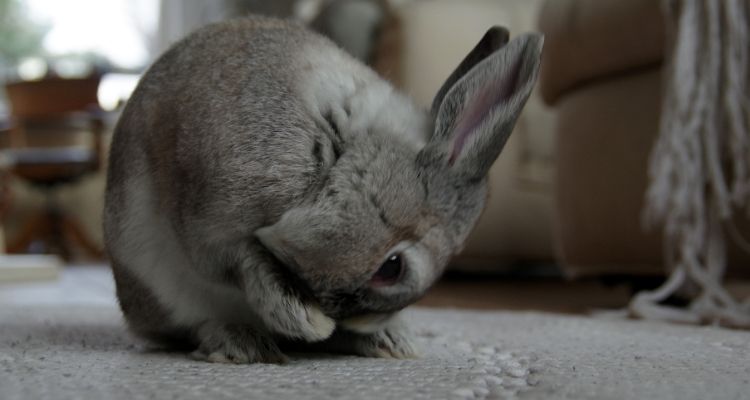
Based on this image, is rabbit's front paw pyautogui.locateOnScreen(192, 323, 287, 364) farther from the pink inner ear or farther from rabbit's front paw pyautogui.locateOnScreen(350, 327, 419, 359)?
the pink inner ear

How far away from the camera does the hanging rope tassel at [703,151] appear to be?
163cm

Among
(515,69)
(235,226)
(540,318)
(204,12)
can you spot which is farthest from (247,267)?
(204,12)

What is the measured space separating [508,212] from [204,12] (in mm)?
3160

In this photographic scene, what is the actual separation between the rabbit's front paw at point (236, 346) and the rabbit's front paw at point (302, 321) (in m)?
0.07

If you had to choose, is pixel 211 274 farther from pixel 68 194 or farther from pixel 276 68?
pixel 68 194

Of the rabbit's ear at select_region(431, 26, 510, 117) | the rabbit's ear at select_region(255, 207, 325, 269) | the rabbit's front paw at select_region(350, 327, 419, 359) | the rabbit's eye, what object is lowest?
the rabbit's front paw at select_region(350, 327, 419, 359)

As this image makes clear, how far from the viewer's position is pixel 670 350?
120 cm

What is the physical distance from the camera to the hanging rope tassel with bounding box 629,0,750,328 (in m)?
1.63

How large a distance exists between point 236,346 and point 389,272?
0.23m

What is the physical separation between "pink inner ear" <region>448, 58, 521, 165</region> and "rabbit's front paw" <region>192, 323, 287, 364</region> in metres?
0.33

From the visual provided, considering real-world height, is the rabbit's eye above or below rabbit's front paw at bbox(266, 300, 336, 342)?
above

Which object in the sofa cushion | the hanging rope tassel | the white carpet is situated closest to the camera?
the white carpet

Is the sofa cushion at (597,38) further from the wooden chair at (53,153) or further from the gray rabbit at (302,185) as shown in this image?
the wooden chair at (53,153)

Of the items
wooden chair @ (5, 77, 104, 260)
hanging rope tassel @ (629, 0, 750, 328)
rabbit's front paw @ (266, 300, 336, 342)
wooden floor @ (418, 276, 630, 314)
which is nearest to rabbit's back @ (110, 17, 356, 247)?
rabbit's front paw @ (266, 300, 336, 342)
